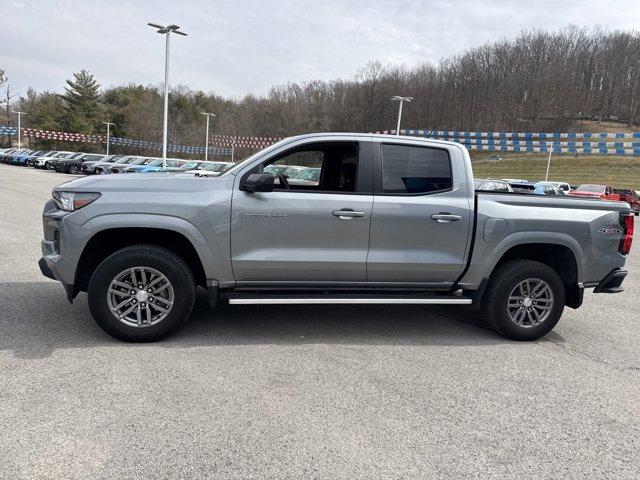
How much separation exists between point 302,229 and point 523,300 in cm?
244

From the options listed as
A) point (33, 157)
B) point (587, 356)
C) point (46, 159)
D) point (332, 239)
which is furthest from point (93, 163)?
point (587, 356)

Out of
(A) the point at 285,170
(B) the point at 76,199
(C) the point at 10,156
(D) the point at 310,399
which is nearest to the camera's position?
(D) the point at 310,399

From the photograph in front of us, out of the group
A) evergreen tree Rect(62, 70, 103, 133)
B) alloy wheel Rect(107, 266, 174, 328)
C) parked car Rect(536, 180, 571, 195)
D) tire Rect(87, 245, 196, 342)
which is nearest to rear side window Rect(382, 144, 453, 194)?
tire Rect(87, 245, 196, 342)

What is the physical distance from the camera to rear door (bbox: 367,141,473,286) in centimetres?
473

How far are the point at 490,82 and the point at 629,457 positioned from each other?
9077 centimetres

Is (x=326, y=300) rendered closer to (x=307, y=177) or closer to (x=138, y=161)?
(x=307, y=177)

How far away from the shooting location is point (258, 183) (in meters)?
4.40

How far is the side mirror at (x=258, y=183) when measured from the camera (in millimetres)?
4398

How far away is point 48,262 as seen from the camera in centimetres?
439

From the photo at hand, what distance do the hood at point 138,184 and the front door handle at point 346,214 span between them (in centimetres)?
114

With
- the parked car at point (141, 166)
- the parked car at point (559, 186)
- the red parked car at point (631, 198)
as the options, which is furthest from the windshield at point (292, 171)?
the parked car at point (141, 166)

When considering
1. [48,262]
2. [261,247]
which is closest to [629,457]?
[261,247]

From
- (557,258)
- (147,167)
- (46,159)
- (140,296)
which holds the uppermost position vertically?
(557,258)

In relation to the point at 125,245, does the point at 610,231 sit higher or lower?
higher
